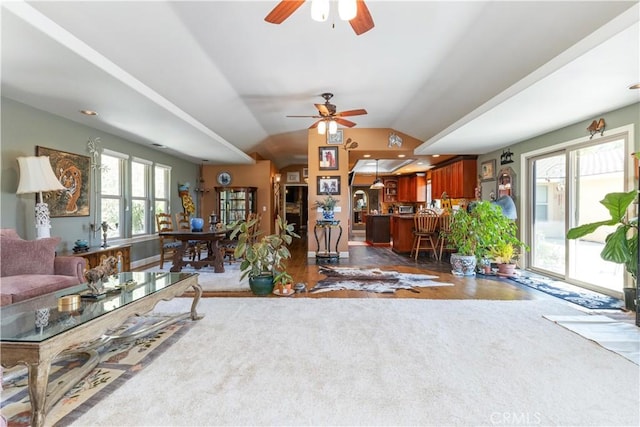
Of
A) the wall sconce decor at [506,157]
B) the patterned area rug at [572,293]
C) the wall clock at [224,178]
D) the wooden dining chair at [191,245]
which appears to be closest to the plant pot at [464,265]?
the patterned area rug at [572,293]

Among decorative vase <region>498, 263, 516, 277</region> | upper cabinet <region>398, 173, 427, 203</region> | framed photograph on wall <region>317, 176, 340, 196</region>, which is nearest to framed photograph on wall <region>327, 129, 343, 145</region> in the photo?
framed photograph on wall <region>317, 176, 340, 196</region>

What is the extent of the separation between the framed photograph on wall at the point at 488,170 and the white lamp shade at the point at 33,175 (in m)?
7.06

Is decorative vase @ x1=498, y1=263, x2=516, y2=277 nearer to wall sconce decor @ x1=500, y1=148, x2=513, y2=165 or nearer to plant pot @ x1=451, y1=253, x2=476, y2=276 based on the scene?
plant pot @ x1=451, y1=253, x2=476, y2=276

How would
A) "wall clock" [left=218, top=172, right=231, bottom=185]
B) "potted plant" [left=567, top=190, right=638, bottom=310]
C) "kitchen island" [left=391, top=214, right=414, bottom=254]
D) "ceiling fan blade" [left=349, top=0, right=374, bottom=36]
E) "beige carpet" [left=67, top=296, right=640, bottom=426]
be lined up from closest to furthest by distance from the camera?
"beige carpet" [left=67, top=296, right=640, bottom=426]
"ceiling fan blade" [left=349, top=0, right=374, bottom=36]
"potted plant" [left=567, top=190, right=638, bottom=310]
"kitchen island" [left=391, top=214, right=414, bottom=254]
"wall clock" [left=218, top=172, right=231, bottom=185]

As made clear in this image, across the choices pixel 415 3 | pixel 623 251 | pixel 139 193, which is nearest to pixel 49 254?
pixel 139 193

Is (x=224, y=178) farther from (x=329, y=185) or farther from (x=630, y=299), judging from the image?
(x=630, y=299)

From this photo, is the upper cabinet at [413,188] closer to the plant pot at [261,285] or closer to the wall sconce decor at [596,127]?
the wall sconce decor at [596,127]

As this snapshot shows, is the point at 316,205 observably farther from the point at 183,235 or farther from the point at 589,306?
the point at 589,306

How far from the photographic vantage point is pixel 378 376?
1.92 metres

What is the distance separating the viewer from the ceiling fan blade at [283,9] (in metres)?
1.90

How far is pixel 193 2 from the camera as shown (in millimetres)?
2666

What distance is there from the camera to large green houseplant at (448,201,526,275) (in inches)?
183

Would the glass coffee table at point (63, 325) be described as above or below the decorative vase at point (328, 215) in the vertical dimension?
below

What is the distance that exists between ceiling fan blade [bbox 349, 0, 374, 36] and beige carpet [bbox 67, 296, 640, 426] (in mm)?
2350
